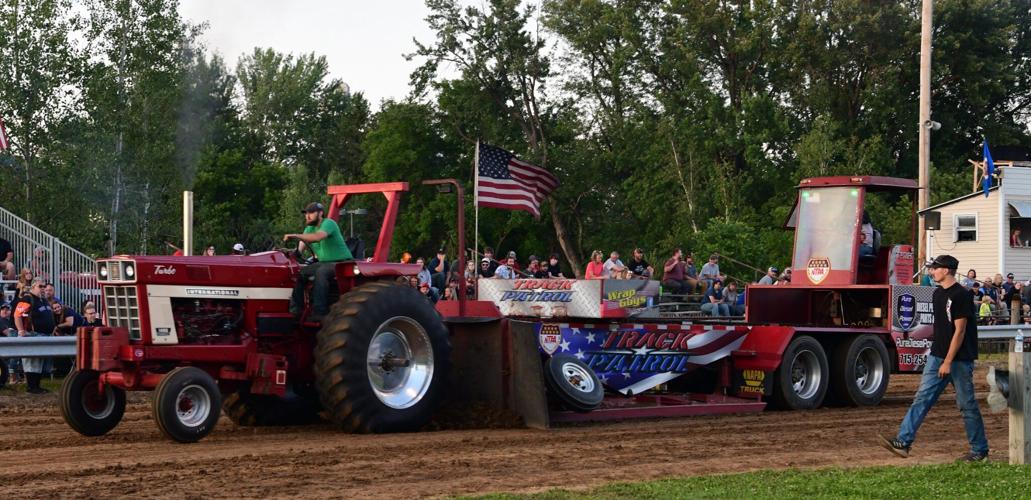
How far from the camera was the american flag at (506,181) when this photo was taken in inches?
698

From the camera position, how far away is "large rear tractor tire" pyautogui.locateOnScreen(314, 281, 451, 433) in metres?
11.9

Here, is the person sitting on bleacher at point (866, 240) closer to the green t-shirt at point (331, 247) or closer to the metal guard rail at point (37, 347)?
the green t-shirt at point (331, 247)

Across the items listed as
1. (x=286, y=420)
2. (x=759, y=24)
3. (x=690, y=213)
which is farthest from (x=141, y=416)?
(x=759, y=24)

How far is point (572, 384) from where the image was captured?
13.5 metres

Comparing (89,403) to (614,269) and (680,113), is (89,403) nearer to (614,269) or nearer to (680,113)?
(614,269)

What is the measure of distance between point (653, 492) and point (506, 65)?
46.5 metres

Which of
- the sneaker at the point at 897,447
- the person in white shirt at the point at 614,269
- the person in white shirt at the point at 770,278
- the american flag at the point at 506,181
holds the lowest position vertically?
the sneaker at the point at 897,447

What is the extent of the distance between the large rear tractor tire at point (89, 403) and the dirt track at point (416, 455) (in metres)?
0.17

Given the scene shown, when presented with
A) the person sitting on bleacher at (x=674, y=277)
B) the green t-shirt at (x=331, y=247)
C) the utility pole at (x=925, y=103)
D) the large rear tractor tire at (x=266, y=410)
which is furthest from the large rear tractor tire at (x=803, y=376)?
the utility pole at (x=925, y=103)

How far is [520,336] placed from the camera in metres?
13.3

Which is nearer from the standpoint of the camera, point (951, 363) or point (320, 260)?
point (951, 363)

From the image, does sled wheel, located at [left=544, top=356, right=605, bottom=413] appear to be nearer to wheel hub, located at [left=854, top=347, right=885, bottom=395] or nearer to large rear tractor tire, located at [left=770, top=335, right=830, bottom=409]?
large rear tractor tire, located at [left=770, top=335, right=830, bottom=409]

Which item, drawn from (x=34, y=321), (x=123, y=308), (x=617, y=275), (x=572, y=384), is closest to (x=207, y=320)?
(x=123, y=308)

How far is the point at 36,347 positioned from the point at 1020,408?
1106cm
